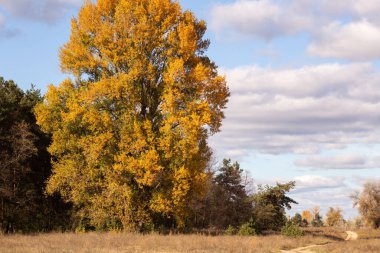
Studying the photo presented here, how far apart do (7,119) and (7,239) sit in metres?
11.8

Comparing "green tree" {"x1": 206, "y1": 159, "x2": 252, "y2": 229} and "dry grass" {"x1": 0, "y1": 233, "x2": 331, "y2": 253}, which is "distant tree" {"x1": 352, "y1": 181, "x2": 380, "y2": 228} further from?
"dry grass" {"x1": 0, "y1": 233, "x2": 331, "y2": 253}

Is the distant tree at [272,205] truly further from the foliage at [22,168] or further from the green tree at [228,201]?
the foliage at [22,168]

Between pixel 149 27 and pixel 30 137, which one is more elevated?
pixel 149 27

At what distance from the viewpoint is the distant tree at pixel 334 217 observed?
130500 mm

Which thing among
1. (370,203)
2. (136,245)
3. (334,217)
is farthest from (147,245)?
(334,217)

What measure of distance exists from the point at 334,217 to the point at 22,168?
372 feet

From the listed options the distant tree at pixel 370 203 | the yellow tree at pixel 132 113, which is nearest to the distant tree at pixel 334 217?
the distant tree at pixel 370 203

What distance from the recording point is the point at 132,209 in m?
31.0

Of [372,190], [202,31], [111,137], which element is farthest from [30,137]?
[372,190]

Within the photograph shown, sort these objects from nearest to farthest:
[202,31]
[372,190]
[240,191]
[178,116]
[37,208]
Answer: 1. [178,116]
2. [202,31]
3. [37,208]
4. [240,191]
5. [372,190]

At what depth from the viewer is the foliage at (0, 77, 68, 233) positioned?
3312cm

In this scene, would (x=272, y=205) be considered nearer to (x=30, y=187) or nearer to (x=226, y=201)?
(x=226, y=201)

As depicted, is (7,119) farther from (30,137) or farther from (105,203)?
(105,203)

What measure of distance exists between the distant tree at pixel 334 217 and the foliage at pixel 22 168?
105157 mm
